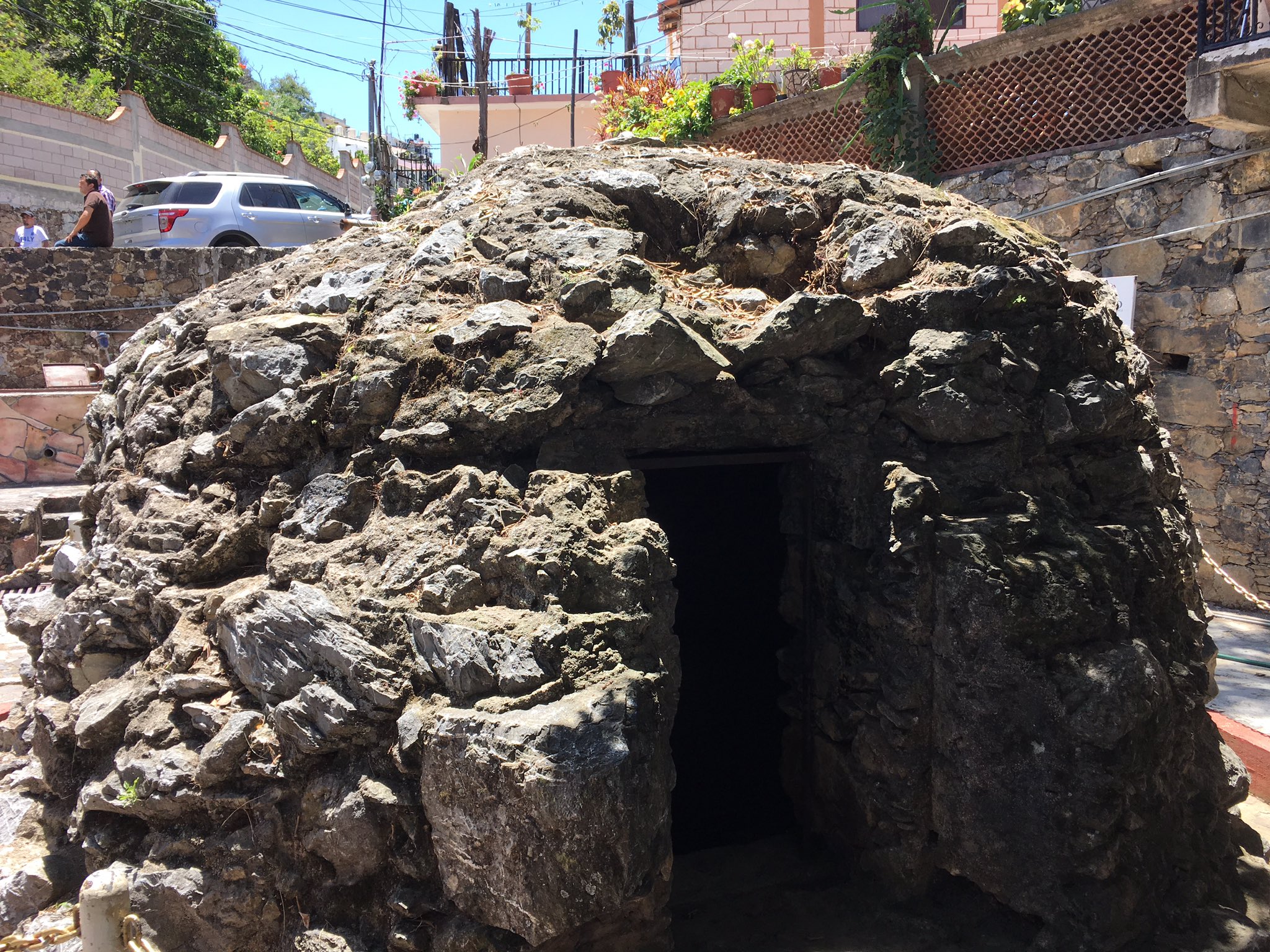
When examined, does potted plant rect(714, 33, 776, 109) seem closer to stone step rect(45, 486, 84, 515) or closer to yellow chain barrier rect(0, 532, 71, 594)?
stone step rect(45, 486, 84, 515)

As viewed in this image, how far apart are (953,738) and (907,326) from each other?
5.39 ft

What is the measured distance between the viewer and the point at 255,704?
313 centimetres

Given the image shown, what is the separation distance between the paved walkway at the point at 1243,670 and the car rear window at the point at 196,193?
11599 mm

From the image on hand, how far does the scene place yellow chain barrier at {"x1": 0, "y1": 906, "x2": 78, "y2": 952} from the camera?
10.5 ft

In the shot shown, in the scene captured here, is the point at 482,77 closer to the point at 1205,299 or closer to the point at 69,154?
the point at 69,154

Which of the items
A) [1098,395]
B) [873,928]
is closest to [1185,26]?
[1098,395]

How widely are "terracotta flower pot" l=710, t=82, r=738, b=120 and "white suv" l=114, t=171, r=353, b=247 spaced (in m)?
4.79

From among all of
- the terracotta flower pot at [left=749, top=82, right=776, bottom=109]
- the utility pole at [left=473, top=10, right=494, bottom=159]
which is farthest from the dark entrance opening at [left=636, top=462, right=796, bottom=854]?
the utility pole at [left=473, top=10, right=494, bottom=159]

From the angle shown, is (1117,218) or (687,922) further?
(1117,218)

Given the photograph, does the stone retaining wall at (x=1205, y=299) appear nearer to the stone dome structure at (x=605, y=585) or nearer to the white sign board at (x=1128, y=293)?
the white sign board at (x=1128, y=293)

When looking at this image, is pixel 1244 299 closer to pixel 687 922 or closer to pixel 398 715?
pixel 687 922

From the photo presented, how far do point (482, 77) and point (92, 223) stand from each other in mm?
8747

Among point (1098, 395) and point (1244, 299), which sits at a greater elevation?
point (1244, 299)

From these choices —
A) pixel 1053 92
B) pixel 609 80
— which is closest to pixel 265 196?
pixel 609 80
